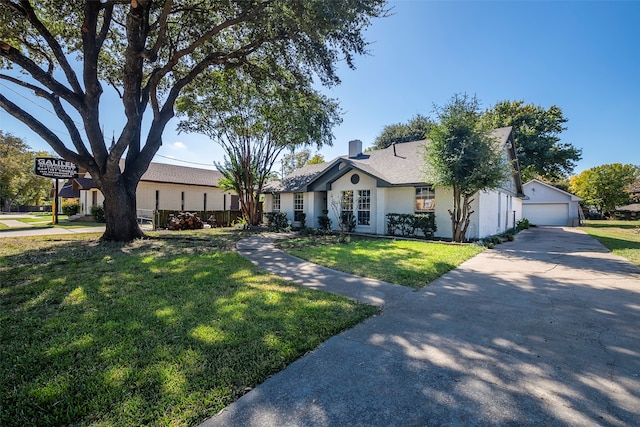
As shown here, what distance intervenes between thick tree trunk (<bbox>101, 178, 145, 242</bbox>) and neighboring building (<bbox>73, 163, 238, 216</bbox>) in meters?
12.5

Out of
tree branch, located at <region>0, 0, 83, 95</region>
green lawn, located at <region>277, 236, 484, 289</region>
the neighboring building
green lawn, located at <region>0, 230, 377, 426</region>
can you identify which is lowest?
green lawn, located at <region>0, 230, 377, 426</region>

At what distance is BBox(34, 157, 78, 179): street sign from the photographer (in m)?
16.9

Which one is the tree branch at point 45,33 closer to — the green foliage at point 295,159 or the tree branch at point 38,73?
the tree branch at point 38,73

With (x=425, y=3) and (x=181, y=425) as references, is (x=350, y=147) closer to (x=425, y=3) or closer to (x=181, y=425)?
(x=425, y=3)

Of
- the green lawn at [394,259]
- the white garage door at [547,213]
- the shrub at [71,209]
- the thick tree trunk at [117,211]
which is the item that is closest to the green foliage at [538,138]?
the white garage door at [547,213]

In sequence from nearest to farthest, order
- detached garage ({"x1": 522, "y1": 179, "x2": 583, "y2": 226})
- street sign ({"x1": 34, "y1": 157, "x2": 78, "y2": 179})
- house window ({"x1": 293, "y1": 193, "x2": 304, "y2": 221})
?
street sign ({"x1": 34, "y1": 157, "x2": 78, "y2": 179})
house window ({"x1": 293, "y1": 193, "x2": 304, "y2": 221})
detached garage ({"x1": 522, "y1": 179, "x2": 583, "y2": 226})

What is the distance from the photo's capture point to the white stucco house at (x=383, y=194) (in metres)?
13.9

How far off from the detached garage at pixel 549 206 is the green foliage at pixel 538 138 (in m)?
1.94

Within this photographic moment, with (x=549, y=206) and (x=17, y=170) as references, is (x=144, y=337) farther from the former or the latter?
(x=17, y=170)

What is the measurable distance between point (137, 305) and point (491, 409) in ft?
15.3

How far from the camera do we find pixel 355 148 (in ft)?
66.6

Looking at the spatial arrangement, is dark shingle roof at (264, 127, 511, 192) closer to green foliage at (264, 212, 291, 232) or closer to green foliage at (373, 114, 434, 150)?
green foliage at (264, 212, 291, 232)

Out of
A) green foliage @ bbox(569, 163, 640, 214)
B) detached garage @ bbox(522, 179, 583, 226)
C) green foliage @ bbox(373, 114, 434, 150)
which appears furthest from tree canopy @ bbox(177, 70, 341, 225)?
green foliage @ bbox(569, 163, 640, 214)

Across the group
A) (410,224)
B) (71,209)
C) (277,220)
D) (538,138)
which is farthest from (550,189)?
(71,209)
